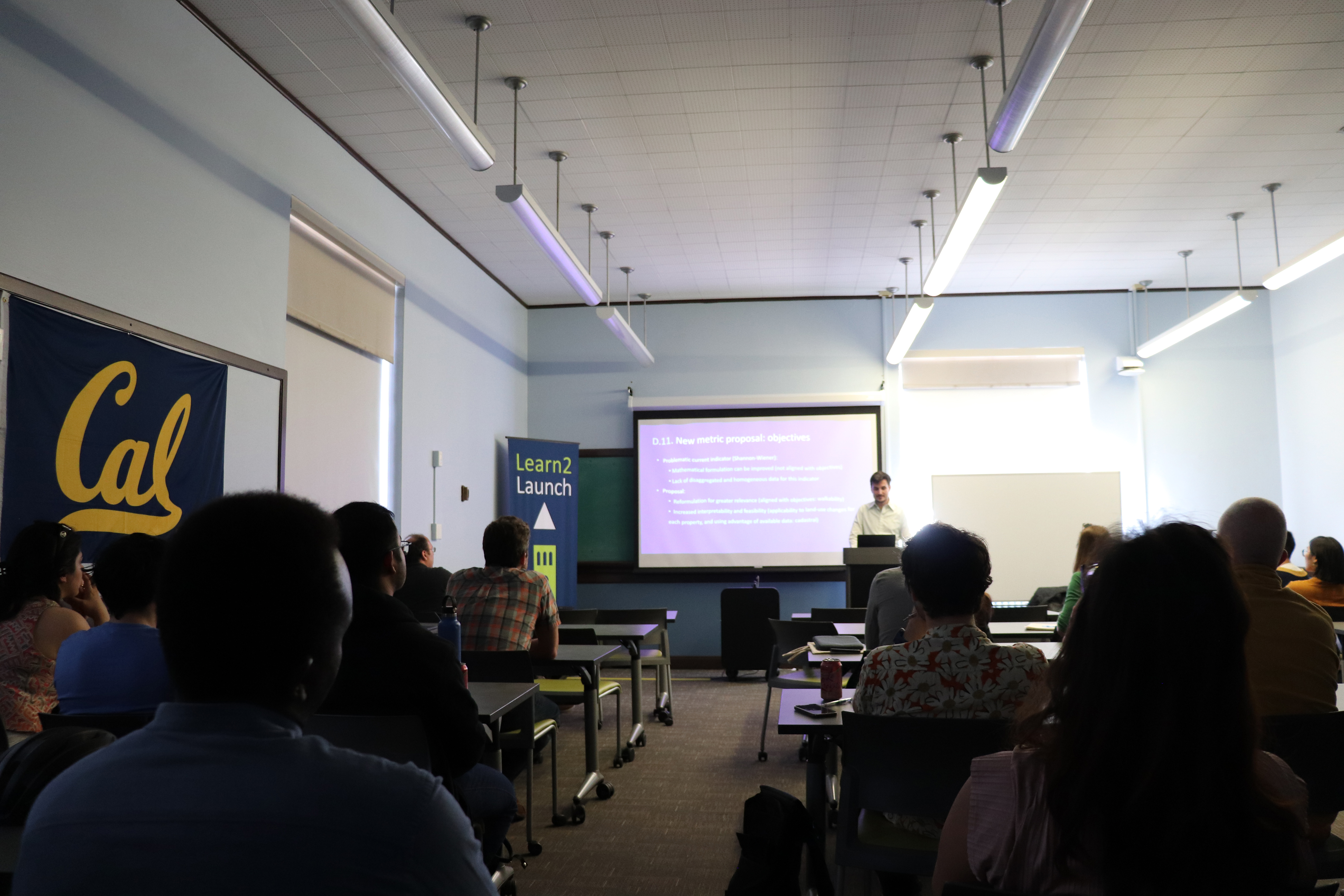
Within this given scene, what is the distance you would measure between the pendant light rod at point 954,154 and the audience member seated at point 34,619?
436 centimetres

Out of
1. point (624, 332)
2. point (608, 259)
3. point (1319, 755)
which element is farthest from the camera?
point (608, 259)

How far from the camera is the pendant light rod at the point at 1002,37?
13.0 ft

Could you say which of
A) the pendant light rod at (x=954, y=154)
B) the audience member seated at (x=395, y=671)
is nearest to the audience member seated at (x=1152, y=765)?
the audience member seated at (x=395, y=671)

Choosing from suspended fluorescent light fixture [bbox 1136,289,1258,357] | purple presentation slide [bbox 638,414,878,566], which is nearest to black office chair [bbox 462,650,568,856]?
purple presentation slide [bbox 638,414,878,566]

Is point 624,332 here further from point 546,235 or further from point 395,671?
point 395,671

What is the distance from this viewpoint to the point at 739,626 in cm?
778

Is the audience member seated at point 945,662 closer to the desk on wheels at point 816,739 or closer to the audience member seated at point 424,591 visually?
the desk on wheels at point 816,739

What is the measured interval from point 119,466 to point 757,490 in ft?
19.0

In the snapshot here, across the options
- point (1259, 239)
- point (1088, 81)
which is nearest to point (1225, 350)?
point (1259, 239)

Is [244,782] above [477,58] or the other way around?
the other way around

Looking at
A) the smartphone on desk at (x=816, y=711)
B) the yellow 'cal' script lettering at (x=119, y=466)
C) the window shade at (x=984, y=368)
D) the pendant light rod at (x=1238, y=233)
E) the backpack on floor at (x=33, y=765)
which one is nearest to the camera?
the backpack on floor at (x=33, y=765)

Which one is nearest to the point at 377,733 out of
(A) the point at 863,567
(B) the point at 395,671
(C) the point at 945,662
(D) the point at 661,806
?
(B) the point at 395,671

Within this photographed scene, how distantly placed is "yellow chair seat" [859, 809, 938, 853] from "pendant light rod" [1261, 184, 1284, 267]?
5.30 meters

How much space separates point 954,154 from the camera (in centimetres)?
544
